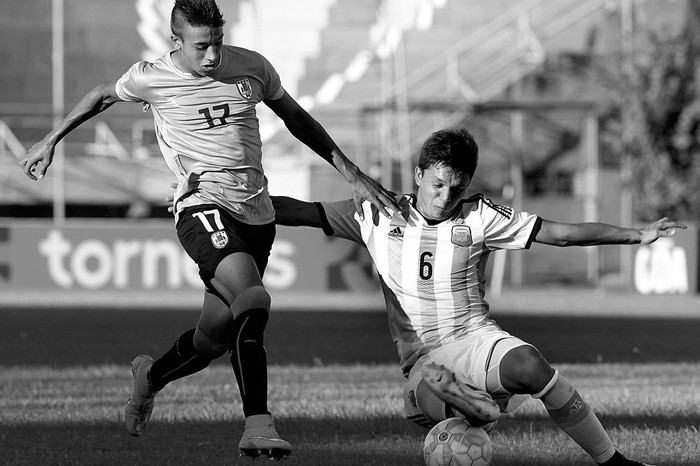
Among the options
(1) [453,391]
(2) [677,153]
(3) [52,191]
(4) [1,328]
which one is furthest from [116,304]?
(1) [453,391]

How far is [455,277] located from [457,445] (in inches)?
29.9

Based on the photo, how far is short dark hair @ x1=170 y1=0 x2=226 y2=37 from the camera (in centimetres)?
567

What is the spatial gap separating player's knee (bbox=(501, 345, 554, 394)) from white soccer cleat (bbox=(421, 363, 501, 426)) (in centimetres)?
12

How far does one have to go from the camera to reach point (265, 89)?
20.3 feet

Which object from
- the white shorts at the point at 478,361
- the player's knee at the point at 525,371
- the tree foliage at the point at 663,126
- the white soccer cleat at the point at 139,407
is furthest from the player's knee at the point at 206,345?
the tree foliage at the point at 663,126

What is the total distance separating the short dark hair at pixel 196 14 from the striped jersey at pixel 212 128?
30cm

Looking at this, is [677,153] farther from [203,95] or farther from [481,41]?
[203,95]

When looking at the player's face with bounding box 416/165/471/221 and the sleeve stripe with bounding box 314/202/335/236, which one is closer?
the player's face with bounding box 416/165/471/221

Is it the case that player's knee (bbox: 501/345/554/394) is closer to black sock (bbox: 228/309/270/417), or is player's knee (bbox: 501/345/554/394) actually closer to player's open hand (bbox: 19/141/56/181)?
black sock (bbox: 228/309/270/417)

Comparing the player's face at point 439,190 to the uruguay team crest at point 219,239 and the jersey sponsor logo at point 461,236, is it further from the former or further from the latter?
the uruguay team crest at point 219,239

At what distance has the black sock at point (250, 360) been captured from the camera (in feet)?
17.4

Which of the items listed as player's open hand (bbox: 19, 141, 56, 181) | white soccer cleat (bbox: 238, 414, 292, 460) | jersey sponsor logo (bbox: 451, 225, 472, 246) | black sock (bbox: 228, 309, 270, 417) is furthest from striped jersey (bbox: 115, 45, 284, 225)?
white soccer cleat (bbox: 238, 414, 292, 460)

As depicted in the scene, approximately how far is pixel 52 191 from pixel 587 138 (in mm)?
10404

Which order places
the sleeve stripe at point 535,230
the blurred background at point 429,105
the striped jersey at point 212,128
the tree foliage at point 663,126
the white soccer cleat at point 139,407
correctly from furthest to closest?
1. the tree foliage at point 663,126
2. the blurred background at point 429,105
3. the white soccer cleat at point 139,407
4. the striped jersey at point 212,128
5. the sleeve stripe at point 535,230
